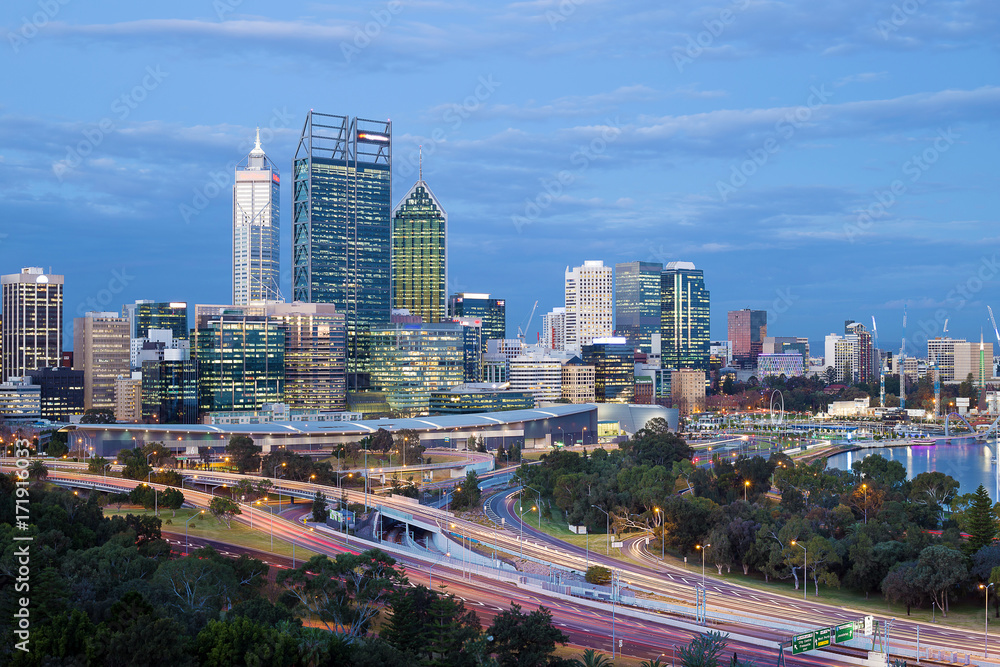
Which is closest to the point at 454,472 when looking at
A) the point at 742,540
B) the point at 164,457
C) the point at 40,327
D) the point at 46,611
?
the point at 164,457

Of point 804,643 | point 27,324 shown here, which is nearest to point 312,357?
point 27,324

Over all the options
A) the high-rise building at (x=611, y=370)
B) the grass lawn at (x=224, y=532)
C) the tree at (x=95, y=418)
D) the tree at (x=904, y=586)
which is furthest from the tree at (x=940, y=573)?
the high-rise building at (x=611, y=370)

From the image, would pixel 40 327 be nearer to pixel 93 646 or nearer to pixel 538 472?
pixel 538 472

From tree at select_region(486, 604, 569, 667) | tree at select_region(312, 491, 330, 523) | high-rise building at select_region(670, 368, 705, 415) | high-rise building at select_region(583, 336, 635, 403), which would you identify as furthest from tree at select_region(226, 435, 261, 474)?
high-rise building at select_region(670, 368, 705, 415)

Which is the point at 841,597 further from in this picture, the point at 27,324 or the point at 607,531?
the point at 27,324

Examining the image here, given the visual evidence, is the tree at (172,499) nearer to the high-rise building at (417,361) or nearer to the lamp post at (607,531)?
the lamp post at (607,531)

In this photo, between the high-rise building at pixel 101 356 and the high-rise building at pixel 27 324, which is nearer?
the high-rise building at pixel 101 356

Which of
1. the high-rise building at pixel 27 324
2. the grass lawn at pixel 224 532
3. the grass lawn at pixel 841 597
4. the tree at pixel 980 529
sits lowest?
the grass lawn at pixel 841 597

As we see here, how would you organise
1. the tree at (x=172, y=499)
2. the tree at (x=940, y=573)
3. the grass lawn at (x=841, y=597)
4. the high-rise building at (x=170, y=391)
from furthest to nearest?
the high-rise building at (x=170, y=391) → the tree at (x=172, y=499) → the tree at (x=940, y=573) → the grass lawn at (x=841, y=597)

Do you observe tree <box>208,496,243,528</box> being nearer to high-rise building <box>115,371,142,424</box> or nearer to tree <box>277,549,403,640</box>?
tree <box>277,549,403,640</box>
